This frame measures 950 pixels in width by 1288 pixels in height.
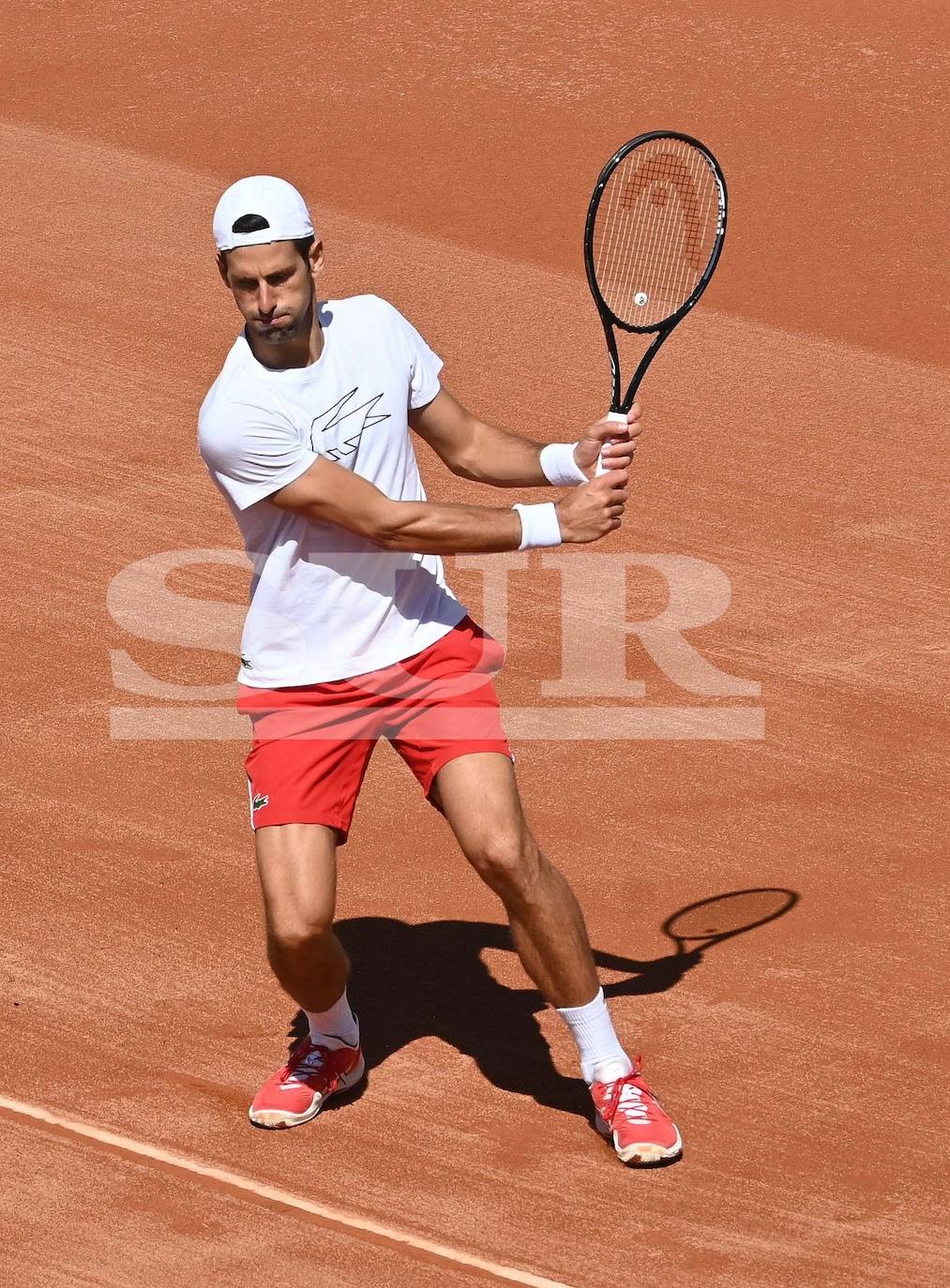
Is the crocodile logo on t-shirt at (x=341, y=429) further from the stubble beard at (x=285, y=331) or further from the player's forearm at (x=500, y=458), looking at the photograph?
the player's forearm at (x=500, y=458)

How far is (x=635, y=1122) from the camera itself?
560cm

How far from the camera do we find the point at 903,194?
47.8ft

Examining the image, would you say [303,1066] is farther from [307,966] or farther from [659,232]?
[659,232]

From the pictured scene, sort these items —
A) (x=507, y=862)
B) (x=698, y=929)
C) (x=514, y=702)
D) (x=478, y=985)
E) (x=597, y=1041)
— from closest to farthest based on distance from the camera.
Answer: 1. (x=507, y=862)
2. (x=597, y=1041)
3. (x=478, y=985)
4. (x=698, y=929)
5. (x=514, y=702)

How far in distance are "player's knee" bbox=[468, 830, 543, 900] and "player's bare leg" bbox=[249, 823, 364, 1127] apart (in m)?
0.47

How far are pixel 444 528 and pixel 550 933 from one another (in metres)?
1.22

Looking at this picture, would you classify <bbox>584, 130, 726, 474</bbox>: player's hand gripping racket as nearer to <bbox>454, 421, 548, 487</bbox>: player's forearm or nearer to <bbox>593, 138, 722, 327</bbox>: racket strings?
<bbox>593, 138, 722, 327</bbox>: racket strings

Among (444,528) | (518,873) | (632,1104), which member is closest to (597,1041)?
(632,1104)

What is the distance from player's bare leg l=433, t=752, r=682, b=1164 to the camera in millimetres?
5512

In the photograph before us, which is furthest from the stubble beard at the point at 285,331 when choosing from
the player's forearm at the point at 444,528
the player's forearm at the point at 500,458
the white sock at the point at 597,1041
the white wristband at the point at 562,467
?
the white sock at the point at 597,1041

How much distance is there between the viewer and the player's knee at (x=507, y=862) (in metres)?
5.47

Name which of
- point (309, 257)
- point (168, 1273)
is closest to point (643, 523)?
point (309, 257)

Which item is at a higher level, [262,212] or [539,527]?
[262,212]

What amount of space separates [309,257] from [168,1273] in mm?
2918
